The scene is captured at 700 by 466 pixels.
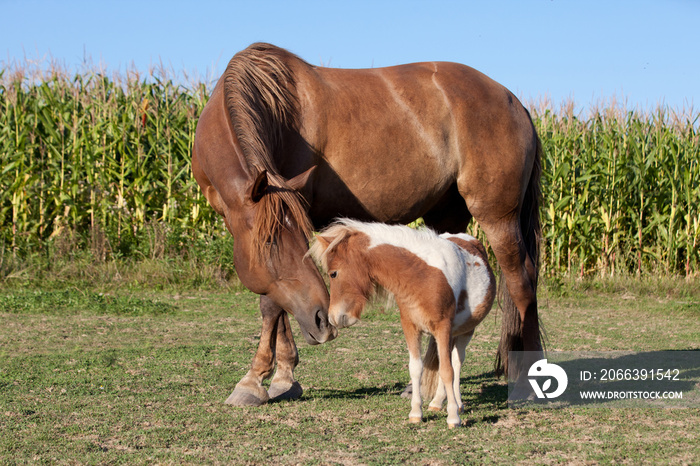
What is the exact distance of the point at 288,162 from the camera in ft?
13.7

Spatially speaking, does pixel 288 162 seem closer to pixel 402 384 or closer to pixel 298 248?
pixel 298 248

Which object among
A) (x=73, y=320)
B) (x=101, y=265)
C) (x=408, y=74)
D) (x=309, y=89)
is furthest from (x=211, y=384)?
(x=101, y=265)

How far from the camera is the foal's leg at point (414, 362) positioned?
11.9 feet

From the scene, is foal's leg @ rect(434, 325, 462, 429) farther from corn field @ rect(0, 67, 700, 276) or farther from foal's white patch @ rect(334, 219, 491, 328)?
corn field @ rect(0, 67, 700, 276)

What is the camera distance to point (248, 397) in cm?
426

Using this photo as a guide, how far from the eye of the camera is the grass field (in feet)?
10.8

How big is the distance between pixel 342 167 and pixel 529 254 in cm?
181

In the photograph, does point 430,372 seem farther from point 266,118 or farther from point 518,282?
point 266,118

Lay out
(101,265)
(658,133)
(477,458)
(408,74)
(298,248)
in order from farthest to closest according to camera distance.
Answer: (658,133), (101,265), (408,74), (298,248), (477,458)


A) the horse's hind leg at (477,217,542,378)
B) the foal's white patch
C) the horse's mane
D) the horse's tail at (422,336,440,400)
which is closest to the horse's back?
the horse's mane

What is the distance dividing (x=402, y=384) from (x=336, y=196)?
1638 mm

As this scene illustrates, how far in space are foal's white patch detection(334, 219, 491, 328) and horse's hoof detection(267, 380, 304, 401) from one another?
1.34 metres

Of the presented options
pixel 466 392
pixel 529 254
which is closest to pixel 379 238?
pixel 466 392

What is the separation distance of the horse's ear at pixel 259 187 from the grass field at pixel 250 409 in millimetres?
1315
